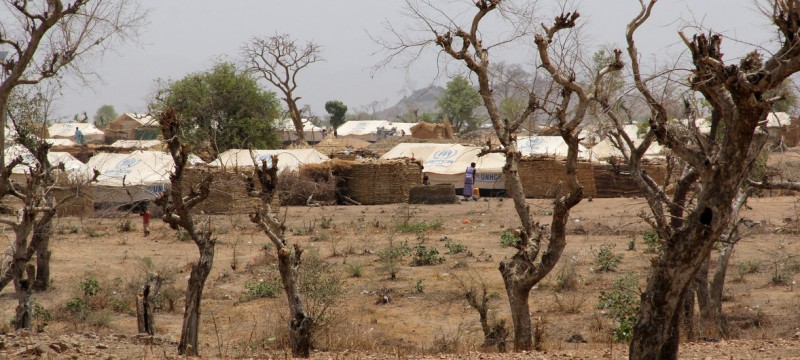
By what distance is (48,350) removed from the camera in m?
6.96

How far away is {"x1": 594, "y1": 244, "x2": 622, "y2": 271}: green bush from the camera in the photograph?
13.4m

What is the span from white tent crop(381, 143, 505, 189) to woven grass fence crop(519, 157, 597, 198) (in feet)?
2.74

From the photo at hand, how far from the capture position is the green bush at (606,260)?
528 inches

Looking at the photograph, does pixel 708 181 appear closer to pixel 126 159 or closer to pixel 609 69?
pixel 609 69

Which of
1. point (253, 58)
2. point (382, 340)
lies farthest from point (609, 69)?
point (253, 58)

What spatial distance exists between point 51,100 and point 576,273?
26.5 ft

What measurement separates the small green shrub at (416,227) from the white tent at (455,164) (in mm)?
6851

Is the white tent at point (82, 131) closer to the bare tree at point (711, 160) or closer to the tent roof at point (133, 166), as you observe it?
the tent roof at point (133, 166)

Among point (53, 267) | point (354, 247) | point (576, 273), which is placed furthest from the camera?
point (354, 247)

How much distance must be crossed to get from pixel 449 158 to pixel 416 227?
32.6 feet

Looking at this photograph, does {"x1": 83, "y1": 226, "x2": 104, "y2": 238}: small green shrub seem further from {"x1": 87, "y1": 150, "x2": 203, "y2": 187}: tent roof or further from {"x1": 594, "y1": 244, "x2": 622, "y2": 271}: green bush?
{"x1": 594, "y1": 244, "x2": 622, "y2": 271}: green bush

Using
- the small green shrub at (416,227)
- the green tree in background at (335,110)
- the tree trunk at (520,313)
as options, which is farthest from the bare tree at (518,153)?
the green tree in background at (335,110)

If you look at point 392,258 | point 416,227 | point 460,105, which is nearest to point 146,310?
point 392,258

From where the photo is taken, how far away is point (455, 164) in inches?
1092
